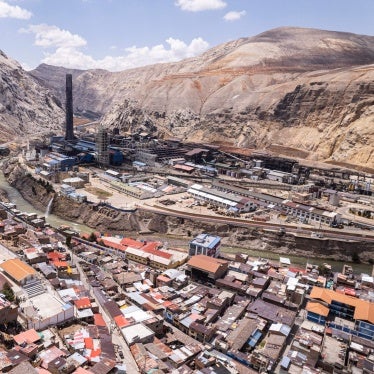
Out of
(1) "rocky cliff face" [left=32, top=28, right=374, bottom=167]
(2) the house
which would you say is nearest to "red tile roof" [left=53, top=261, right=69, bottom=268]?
(2) the house

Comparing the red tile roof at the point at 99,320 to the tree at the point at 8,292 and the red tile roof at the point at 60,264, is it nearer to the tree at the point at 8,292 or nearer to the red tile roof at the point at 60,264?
the tree at the point at 8,292

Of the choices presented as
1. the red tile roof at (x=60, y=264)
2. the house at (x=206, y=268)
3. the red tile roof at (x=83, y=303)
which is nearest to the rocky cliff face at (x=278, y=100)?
the house at (x=206, y=268)

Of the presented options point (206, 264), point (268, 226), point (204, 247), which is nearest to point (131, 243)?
point (204, 247)

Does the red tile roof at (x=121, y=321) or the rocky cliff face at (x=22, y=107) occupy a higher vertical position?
the rocky cliff face at (x=22, y=107)

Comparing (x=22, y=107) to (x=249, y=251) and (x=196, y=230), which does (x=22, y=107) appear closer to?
(x=196, y=230)

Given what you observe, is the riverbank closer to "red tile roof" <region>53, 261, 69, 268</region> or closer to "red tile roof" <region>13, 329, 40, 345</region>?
"red tile roof" <region>53, 261, 69, 268</region>

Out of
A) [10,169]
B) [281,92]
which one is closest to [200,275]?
[10,169]
